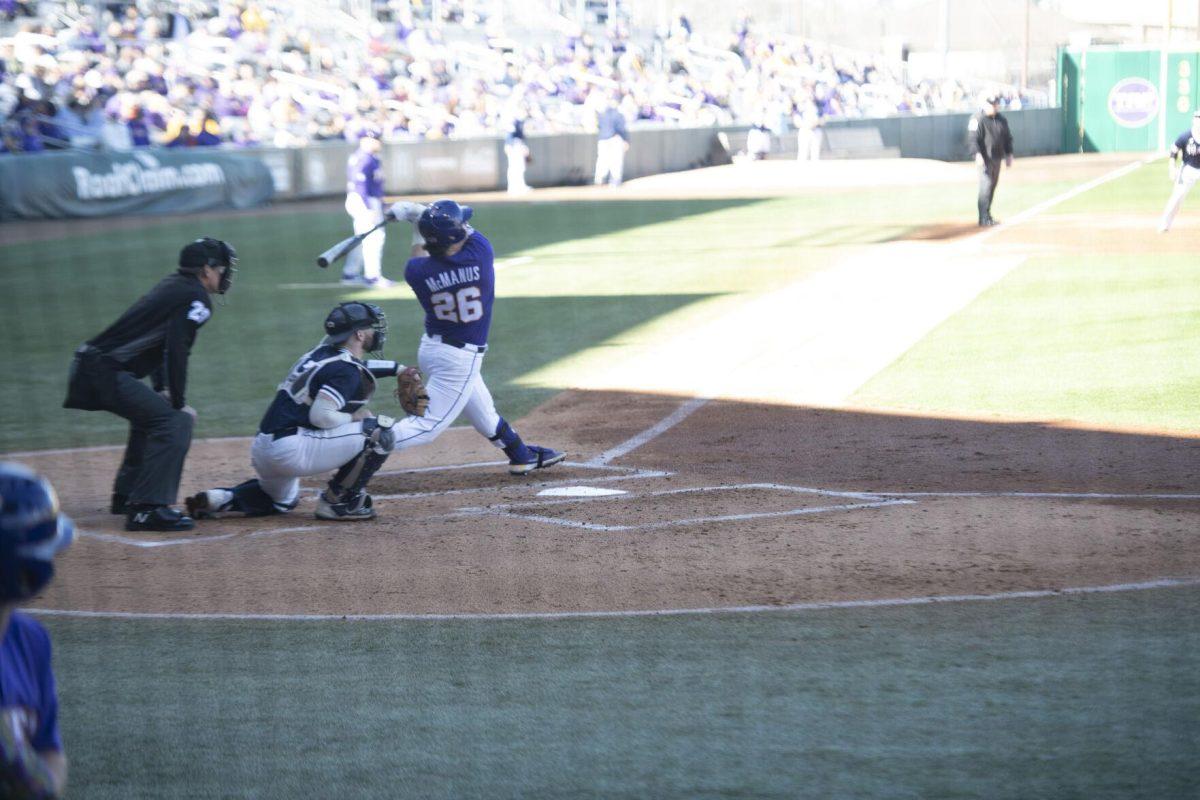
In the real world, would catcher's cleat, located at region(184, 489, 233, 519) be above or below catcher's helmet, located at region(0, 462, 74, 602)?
below

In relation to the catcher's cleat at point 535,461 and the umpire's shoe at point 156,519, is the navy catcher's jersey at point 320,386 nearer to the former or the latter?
the umpire's shoe at point 156,519

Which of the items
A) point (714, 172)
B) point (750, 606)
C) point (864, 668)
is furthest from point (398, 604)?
point (714, 172)

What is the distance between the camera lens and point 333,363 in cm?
763

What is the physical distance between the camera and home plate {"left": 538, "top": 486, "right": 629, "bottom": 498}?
8438 mm

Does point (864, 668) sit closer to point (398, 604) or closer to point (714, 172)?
point (398, 604)

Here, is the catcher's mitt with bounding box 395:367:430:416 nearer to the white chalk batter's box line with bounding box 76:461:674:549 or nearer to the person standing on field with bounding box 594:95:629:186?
the white chalk batter's box line with bounding box 76:461:674:549

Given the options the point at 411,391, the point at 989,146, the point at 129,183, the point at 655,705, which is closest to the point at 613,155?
the point at 129,183

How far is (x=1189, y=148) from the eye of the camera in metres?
19.8

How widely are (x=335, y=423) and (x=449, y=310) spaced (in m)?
1.29

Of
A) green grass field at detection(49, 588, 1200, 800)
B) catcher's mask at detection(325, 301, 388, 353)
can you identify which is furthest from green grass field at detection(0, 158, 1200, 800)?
catcher's mask at detection(325, 301, 388, 353)

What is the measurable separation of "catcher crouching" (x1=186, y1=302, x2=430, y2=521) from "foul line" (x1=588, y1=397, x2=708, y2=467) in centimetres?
197

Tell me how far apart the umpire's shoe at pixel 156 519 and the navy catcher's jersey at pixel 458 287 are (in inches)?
75.3

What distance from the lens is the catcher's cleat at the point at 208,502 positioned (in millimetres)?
8047

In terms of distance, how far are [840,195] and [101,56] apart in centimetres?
1674
